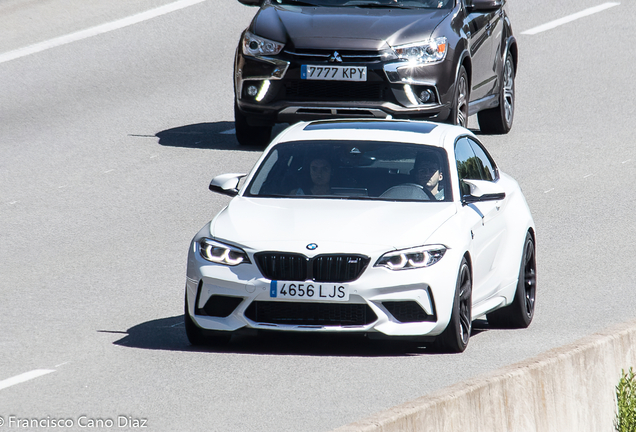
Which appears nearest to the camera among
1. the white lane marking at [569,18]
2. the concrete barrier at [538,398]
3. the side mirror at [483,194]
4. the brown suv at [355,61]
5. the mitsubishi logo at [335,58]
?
the concrete barrier at [538,398]

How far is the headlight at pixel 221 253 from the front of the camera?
8.98 meters

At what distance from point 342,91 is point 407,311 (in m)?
7.31

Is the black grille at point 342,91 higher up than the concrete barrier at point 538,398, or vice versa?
the concrete barrier at point 538,398

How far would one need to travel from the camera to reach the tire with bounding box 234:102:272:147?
56.3 feet

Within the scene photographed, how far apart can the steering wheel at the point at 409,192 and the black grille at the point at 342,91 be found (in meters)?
6.27

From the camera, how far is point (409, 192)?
9.80m

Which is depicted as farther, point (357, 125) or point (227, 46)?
point (227, 46)

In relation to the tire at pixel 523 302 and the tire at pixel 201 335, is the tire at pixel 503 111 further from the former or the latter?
the tire at pixel 201 335

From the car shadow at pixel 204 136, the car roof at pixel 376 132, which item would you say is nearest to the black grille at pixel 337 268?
the car roof at pixel 376 132

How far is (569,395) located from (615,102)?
41.5ft

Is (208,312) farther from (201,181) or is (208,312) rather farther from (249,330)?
(201,181)

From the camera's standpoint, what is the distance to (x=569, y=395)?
829 centimetres

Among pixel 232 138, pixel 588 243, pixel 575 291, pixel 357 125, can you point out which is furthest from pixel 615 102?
pixel 357 125

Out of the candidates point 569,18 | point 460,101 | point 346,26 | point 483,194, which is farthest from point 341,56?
point 569,18
